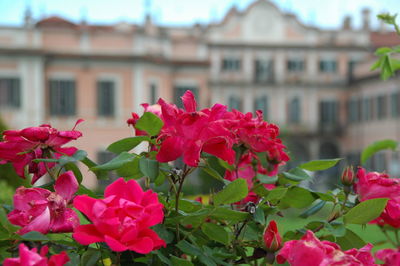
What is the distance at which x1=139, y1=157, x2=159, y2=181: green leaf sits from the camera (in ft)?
3.23

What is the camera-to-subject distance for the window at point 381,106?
22.2 meters

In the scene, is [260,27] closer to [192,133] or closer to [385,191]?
[385,191]

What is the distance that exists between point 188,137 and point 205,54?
1678 centimetres

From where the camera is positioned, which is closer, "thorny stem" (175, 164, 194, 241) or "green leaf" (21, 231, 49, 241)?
"green leaf" (21, 231, 49, 241)

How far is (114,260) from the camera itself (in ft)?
2.98

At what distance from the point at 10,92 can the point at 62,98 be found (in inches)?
54.2

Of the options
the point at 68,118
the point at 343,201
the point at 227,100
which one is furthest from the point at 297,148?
the point at 343,201

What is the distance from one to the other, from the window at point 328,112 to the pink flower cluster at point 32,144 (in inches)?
938

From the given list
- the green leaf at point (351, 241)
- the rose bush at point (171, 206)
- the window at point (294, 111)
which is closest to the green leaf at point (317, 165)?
the rose bush at point (171, 206)

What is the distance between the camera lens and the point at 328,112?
24.4 meters

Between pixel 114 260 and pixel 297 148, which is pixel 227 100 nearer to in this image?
pixel 297 148

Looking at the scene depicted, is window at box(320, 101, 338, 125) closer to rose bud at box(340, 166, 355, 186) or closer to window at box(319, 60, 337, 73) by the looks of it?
window at box(319, 60, 337, 73)

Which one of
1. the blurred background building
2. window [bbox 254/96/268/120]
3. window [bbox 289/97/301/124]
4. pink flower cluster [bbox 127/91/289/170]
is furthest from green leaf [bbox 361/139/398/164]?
window [bbox 289/97/301/124]

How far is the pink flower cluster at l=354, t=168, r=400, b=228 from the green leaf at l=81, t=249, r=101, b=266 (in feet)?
1.75
